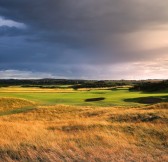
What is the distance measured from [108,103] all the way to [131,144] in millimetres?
30419

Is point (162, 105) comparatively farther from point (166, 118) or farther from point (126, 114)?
point (166, 118)

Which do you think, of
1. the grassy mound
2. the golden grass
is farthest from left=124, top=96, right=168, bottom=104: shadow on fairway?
the golden grass

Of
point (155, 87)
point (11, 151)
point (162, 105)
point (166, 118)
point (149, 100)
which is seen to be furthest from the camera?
point (155, 87)

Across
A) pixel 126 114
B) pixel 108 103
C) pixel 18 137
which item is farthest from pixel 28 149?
pixel 108 103

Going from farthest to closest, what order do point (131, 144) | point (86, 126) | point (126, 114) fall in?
point (126, 114)
point (86, 126)
point (131, 144)

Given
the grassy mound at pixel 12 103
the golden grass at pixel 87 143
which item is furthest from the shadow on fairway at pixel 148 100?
the golden grass at pixel 87 143

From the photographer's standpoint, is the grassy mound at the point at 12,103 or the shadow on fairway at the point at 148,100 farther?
the shadow on fairway at the point at 148,100

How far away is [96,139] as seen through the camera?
18562mm

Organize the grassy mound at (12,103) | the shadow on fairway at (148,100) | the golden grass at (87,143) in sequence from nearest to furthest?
the golden grass at (87,143) < the grassy mound at (12,103) < the shadow on fairway at (148,100)

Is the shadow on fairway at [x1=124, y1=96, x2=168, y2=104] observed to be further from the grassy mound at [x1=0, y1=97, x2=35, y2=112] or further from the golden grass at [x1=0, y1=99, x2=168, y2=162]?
the golden grass at [x1=0, y1=99, x2=168, y2=162]

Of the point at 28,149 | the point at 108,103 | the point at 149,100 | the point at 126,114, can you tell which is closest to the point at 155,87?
the point at 149,100

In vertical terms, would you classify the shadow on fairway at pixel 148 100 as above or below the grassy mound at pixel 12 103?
above

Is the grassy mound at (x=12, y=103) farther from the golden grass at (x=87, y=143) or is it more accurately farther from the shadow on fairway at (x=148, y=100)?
the golden grass at (x=87, y=143)

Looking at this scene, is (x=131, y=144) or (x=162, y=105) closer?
(x=131, y=144)
